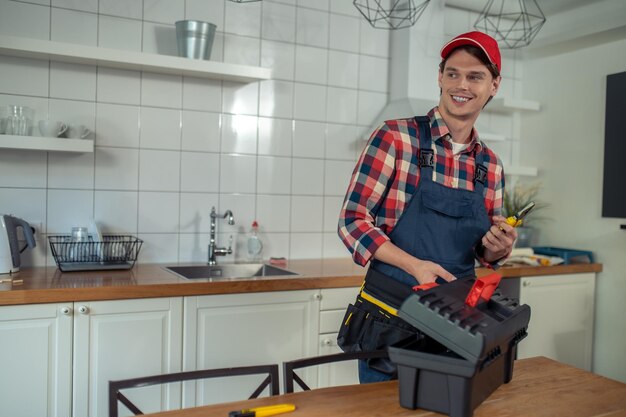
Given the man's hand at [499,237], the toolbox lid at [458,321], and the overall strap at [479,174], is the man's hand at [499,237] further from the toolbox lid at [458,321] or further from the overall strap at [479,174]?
the toolbox lid at [458,321]

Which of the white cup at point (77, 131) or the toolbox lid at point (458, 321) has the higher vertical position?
the white cup at point (77, 131)

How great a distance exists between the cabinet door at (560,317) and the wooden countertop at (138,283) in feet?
3.50

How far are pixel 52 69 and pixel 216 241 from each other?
3.59 ft

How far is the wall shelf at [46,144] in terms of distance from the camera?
2.48 m

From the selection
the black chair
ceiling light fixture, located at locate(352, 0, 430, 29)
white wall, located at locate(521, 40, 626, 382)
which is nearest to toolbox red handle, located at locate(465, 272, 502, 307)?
the black chair

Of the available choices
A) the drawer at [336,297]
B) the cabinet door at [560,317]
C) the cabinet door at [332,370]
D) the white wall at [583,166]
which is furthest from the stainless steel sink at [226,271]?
the white wall at [583,166]

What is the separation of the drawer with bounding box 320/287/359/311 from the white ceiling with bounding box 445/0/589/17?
1.91 meters

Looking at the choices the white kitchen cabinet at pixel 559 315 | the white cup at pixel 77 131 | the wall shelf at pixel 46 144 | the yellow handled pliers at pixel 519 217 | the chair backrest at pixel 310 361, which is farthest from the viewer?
the white kitchen cabinet at pixel 559 315

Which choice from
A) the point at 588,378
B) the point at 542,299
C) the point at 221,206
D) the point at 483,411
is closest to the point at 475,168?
the point at 588,378

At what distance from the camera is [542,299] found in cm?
335

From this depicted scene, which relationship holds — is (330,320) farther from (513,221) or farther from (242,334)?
(513,221)

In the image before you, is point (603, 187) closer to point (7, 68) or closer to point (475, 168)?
point (475, 168)

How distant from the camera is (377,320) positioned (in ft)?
5.64

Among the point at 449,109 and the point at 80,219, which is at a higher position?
the point at 449,109
